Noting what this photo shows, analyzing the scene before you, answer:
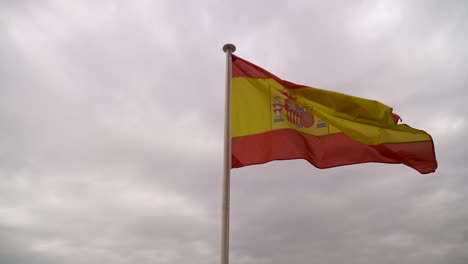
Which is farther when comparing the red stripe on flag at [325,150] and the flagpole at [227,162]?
the red stripe on flag at [325,150]

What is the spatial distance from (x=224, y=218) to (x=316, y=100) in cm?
692

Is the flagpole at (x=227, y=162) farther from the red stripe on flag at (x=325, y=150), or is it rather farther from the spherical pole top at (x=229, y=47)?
the red stripe on flag at (x=325, y=150)

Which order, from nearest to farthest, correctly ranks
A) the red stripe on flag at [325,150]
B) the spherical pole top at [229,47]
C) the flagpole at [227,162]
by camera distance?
1. the flagpole at [227,162]
2. the red stripe on flag at [325,150]
3. the spherical pole top at [229,47]

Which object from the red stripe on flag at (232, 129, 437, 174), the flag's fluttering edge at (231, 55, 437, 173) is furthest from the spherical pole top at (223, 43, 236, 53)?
the red stripe on flag at (232, 129, 437, 174)

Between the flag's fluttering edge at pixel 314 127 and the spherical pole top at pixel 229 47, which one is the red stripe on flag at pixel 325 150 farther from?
the spherical pole top at pixel 229 47

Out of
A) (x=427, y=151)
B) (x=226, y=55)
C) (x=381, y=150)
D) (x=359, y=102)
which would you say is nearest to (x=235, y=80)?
(x=226, y=55)

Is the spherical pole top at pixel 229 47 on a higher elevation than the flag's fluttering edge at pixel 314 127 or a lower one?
higher

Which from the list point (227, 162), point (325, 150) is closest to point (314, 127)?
point (325, 150)

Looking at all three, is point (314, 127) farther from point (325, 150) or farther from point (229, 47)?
point (229, 47)

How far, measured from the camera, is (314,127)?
16.0 meters

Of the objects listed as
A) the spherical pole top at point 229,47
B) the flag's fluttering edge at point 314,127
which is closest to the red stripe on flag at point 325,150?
the flag's fluttering edge at point 314,127

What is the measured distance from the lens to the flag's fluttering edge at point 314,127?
15.1m

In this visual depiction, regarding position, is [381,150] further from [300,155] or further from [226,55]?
[226,55]

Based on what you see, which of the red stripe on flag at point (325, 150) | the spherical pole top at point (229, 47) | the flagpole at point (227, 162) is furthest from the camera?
the spherical pole top at point (229, 47)
